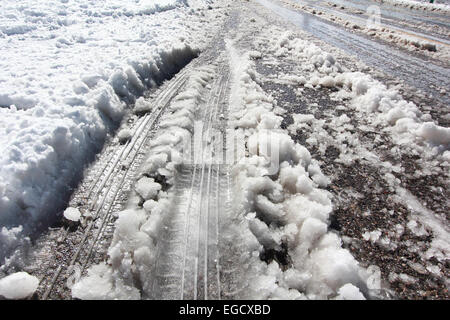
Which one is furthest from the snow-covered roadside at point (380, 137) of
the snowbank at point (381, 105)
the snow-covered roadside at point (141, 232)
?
the snow-covered roadside at point (141, 232)

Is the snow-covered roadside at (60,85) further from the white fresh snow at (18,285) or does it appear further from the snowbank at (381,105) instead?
the snowbank at (381,105)

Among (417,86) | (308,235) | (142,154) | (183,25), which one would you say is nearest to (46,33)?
(183,25)

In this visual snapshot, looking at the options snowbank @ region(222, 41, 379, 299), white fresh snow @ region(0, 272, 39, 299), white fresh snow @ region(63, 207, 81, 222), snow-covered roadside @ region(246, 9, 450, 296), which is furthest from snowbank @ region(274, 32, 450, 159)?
white fresh snow @ region(0, 272, 39, 299)

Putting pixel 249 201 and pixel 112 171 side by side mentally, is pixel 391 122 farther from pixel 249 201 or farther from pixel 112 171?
pixel 112 171

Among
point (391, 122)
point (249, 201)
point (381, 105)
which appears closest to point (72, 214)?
point (249, 201)
